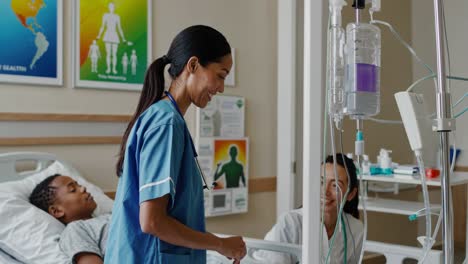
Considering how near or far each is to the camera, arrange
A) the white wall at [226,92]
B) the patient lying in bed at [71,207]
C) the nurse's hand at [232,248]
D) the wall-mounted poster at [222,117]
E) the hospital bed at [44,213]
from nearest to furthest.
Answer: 1. the nurse's hand at [232,248]
2. the hospital bed at [44,213]
3. the patient lying in bed at [71,207]
4. the white wall at [226,92]
5. the wall-mounted poster at [222,117]

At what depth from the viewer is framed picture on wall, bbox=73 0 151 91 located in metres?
2.70

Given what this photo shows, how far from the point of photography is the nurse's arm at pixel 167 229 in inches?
44.7

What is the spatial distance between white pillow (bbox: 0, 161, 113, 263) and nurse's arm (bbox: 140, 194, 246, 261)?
2.57 feet

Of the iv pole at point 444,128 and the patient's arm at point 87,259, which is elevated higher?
the iv pole at point 444,128

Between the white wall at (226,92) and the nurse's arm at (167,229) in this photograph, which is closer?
the nurse's arm at (167,229)

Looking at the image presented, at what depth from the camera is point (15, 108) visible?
8.17 ft

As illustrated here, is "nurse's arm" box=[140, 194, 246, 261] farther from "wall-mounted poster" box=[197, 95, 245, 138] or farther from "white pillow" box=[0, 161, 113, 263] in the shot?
"wall-mounted poster" box=[197, 95, 245, 138]

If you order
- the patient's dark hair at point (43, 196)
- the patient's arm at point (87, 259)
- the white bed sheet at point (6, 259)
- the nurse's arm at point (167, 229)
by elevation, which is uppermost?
the nurse's arm at point (167, 229)

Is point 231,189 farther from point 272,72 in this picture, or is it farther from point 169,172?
point 169,172

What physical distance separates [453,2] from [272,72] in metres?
2.17

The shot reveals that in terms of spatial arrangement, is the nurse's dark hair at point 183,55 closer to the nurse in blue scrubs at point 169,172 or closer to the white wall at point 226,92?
the nurse in blue scrubs at point 169,172

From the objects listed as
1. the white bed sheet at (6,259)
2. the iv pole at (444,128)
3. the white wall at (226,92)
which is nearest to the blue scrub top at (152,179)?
the iv pole at (444,128)

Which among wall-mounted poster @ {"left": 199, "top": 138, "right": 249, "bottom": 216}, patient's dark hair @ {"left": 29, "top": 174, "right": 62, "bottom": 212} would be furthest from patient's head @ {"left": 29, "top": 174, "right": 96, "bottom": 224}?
wall-mounted poster @ {"left": 199, "top": 138, "right": 249, "bottom": 216}

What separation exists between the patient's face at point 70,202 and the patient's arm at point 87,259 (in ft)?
1.25
